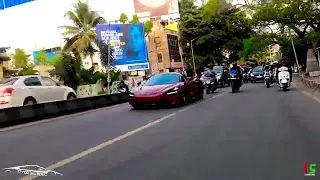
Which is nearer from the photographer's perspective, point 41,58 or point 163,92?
point 163,92

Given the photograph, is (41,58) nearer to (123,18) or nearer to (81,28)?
(123,18)

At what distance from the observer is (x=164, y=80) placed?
1568 centimetres

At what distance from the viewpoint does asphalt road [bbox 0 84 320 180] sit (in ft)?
17.5

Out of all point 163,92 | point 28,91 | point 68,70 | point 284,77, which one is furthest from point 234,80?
point 68,70

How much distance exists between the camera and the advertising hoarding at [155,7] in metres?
54.4

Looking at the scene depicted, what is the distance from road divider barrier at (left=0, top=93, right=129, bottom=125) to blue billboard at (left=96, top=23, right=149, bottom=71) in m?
22.3

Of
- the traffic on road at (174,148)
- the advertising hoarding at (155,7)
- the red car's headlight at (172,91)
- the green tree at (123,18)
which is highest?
the advertising hoarding at (155,7)

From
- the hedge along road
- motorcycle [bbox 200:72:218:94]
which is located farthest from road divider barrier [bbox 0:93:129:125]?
motorcycle [bbox 200:72:218:94]

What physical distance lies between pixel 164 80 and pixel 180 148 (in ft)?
29.1

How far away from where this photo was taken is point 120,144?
7559mm

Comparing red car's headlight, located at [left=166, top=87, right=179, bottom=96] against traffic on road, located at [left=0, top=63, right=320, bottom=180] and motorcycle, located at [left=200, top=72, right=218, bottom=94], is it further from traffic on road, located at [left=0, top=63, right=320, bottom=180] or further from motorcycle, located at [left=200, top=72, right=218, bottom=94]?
motorcycle, located at [left=200, top=72, right=218, bottom=94]

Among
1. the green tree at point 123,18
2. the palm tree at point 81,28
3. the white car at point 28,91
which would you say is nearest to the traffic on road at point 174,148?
the white car at point 28,91

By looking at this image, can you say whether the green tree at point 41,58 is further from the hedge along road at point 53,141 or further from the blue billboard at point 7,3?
the hedge along road at point 53,141

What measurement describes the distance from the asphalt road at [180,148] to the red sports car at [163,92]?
9.92 ft
